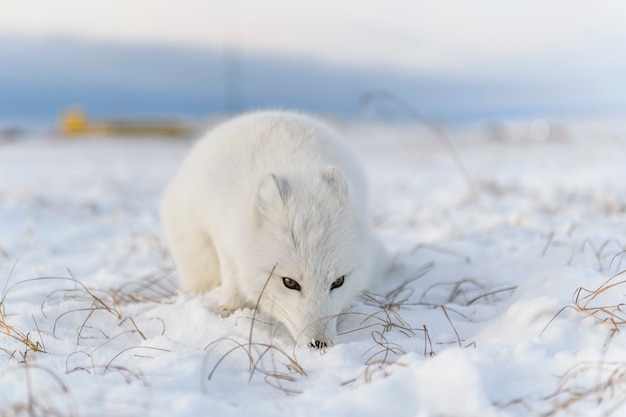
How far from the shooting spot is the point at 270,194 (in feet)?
9.95

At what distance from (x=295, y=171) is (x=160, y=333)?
4.09ft

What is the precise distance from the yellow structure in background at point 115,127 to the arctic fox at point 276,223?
2230 centimetres

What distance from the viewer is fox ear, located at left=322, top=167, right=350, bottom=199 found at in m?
3.14

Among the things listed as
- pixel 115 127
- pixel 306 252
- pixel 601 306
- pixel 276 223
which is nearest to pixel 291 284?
pixel 306 252

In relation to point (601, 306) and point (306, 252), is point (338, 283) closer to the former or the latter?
point (306, 252)

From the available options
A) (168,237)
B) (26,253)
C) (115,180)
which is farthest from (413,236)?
(115,180)

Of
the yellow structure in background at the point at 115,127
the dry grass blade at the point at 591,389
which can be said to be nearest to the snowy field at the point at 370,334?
the dry grass blade at the point at 591,389

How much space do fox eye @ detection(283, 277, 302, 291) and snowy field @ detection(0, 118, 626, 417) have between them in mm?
294

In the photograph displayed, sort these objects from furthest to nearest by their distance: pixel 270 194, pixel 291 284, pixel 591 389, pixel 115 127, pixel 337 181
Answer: pixel 115 127
pixel 337 181
pixel 270 194
pixel 291 284
pixel 591 389

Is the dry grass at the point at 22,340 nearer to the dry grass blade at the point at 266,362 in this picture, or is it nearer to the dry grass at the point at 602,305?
the dry grass blade at the point at 266,362

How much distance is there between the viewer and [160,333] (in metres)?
3.12

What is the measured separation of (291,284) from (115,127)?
80.2ft

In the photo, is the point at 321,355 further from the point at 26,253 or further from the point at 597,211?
the point at 597,211

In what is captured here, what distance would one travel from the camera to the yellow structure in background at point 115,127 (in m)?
24.7
